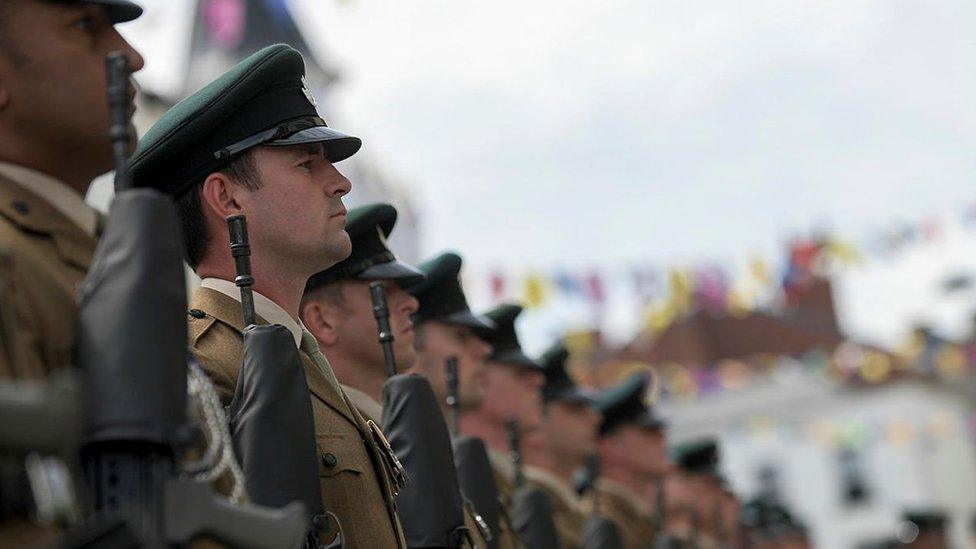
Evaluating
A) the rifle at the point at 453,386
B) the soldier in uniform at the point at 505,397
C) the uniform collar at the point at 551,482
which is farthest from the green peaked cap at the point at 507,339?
the rifle at the point at 453,386

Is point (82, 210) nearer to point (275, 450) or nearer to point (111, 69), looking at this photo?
point (111, 69)

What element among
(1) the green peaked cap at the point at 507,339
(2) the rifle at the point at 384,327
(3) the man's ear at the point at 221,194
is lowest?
(1) the green peaked cap at the point at 507,339

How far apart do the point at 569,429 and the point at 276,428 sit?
594 cm

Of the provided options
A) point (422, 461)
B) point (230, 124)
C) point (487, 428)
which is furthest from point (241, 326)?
point (487, 428)

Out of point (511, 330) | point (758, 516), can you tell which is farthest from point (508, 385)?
point (758, 516)

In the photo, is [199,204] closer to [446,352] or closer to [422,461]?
[422,461]

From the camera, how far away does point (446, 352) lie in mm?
6664

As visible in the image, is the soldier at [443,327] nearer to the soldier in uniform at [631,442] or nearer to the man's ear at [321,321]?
the man's ear at [321,321]

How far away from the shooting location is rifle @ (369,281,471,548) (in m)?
4.07

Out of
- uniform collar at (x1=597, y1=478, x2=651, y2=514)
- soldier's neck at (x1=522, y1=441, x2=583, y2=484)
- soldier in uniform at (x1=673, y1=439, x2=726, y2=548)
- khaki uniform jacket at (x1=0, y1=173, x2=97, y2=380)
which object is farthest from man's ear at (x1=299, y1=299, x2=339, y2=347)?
soldier in uniform at (x1=673, y1=439, x2=726, y2=548)

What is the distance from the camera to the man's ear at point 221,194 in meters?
3.73

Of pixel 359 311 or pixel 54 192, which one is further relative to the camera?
pixel 359 311

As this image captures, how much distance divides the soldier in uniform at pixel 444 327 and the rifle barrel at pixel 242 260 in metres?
3.19

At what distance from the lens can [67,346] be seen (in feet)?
7.91
